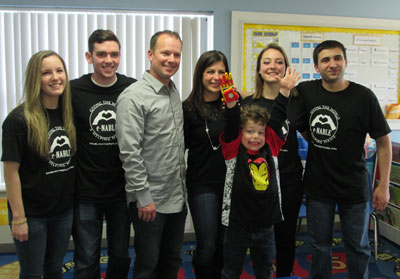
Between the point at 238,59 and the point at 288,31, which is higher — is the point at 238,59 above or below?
below

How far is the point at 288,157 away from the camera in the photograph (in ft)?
6.26

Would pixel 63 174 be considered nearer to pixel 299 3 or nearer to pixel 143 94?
pixel 143 94

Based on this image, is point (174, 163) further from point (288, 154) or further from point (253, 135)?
point (288, 154)

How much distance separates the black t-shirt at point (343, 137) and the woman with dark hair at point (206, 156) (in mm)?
560

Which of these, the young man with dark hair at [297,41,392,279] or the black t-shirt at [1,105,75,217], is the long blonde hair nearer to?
the black t-shirt at [1,105,75,217]

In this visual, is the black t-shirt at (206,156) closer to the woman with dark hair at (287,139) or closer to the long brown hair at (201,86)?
the long brown hair at (201,86)

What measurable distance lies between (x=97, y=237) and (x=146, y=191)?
45cm

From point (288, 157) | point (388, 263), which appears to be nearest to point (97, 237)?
point (288, 157)

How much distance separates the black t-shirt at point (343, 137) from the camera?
181cm

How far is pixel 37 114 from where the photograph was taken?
5.06 ft

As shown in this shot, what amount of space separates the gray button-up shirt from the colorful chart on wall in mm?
1474

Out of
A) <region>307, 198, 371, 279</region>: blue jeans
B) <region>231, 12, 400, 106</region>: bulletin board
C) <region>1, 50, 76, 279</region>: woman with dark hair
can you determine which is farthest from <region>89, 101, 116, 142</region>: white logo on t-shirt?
<region>231, 12, 400, 106</region>: bulletin board

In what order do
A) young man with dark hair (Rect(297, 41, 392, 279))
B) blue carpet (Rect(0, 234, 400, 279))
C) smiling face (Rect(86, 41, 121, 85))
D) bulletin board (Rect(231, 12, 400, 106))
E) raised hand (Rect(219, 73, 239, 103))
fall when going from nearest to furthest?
raised hand (Rect(219, 73, 239, 103))
smiling face (Rect(86, 41, 121, 85))
young man with dark hair (Rect(297, 41, 392, 279))
blue carpet (Rect(0, 234, 400, 279))
bulletin board (Rect(231, 12, 400, 106))

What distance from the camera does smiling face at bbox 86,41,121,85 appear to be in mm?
1713
